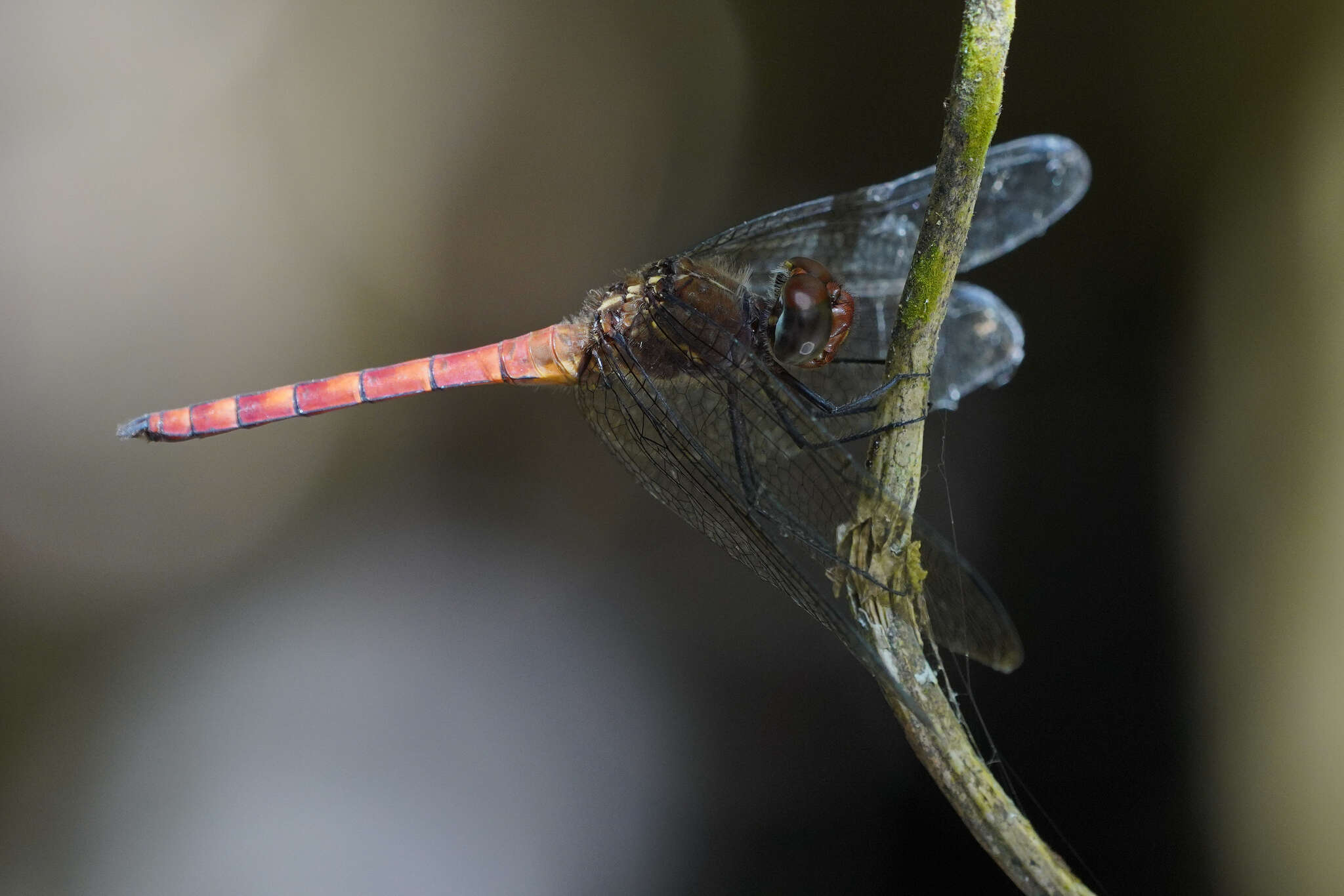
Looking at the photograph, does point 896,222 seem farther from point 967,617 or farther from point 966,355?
point 967,617

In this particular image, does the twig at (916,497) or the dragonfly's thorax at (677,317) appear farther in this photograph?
the dragonfly's thorax at (677,317)

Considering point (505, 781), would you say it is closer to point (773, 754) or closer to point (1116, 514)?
point (773, 754)

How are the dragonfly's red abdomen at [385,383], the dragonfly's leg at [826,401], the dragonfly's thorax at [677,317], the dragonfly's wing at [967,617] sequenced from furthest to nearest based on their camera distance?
the dragonfly's red abdomen at [385,383], the dragonfly's thorax at [677,317], the dragonfly's leg at [826,401], the dragonfly's wing at [967,617]

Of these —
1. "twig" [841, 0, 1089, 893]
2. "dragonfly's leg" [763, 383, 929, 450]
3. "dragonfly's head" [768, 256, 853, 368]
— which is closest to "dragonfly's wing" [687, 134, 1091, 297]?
"dragonfly's head" [768, 256, 853, 368]

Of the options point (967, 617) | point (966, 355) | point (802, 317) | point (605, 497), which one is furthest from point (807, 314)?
point (605, 497)

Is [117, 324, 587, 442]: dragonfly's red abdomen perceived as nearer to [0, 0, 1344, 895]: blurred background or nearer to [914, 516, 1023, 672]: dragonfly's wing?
[0, 0, 1344, 895]: blurred background

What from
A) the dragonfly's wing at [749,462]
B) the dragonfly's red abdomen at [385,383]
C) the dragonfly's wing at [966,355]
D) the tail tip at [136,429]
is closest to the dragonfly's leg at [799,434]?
the dragonfly's wing at [749,462]

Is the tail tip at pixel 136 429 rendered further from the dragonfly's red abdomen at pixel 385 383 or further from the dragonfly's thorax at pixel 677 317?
the dragonfly's thorax at pixel 677 317
